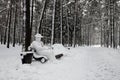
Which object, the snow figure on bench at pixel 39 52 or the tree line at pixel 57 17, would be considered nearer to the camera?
the snow figure on bench at pixel 39 52

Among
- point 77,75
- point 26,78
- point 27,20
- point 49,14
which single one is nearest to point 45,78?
point 26,78

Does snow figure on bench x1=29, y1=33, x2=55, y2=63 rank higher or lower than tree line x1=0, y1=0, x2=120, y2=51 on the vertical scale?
lower

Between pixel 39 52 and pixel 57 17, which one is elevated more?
pixel 57 17

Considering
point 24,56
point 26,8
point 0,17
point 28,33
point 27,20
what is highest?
point 0,17

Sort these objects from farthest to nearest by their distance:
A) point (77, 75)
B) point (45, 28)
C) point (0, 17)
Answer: point (45, 28) → point (0, 17) → point (77, 75)

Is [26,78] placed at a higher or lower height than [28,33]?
lower

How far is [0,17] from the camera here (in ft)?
125

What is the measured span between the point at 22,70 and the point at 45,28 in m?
33.0

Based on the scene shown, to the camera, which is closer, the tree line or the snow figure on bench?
the snow figure on bench

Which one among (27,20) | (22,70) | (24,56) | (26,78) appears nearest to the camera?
(26,78)

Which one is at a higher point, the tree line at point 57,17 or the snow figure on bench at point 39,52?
the tree line at point 57,17

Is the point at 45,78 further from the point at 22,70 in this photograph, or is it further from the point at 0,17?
the point at 0,17

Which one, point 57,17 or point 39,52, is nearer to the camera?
point 39,52

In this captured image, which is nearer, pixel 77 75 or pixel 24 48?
pixel 77 75
